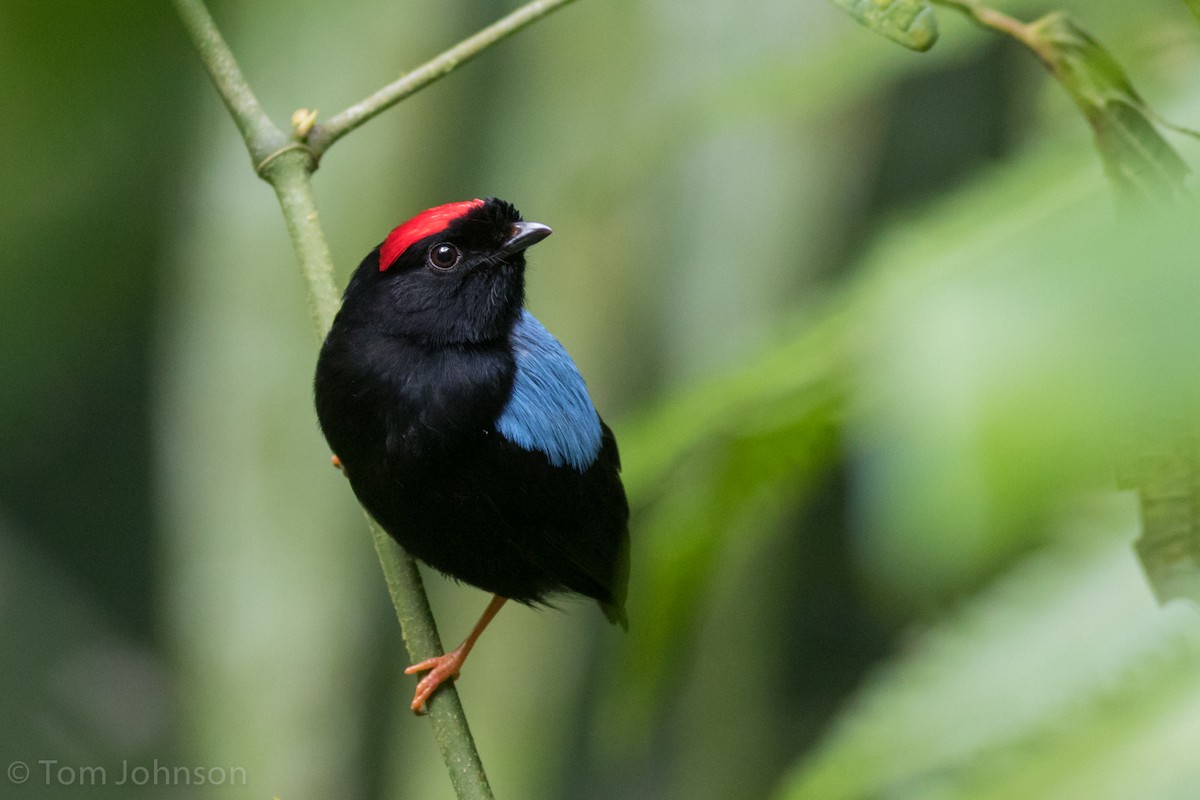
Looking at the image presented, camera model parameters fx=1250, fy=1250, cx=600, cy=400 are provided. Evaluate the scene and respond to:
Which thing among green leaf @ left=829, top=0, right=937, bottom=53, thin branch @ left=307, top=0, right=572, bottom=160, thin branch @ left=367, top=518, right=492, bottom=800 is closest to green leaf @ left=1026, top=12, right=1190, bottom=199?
green leaf @ left=829, top=0, right=937, bottom=53

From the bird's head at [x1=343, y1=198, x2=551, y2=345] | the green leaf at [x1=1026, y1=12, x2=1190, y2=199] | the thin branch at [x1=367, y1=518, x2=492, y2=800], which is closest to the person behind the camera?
the green leaf at [x1=1026, y1=12, x2=1190, y2=199]

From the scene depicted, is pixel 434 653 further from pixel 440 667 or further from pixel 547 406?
pixel 547 406

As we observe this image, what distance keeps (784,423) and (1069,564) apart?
767mm

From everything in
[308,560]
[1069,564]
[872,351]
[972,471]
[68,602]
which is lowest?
[68,602]

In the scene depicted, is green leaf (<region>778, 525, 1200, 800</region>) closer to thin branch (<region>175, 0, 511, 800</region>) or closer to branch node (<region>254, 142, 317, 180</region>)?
thin branch (<region>175, 0, 511, 800</region>)

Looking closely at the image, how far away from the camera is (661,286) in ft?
16.7

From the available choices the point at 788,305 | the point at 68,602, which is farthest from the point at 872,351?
the point at 68,602

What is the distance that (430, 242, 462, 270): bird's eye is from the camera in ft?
9.46

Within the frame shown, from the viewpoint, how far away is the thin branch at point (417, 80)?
7.48 feet

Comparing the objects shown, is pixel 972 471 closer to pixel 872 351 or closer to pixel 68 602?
pixel 872 351

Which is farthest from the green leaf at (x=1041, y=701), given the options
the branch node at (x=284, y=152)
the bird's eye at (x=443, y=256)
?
the branch node at (x=284, y=152)

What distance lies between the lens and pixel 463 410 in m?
2.76

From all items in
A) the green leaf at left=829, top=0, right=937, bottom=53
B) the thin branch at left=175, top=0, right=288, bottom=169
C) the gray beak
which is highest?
the thin branch at left=175, top=0, right=288, bottom=169

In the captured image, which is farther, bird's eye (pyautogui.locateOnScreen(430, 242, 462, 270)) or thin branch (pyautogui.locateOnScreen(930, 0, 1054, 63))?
bird's eye (pyautogui.locateOnScreen(430, 242, 462, 270))
